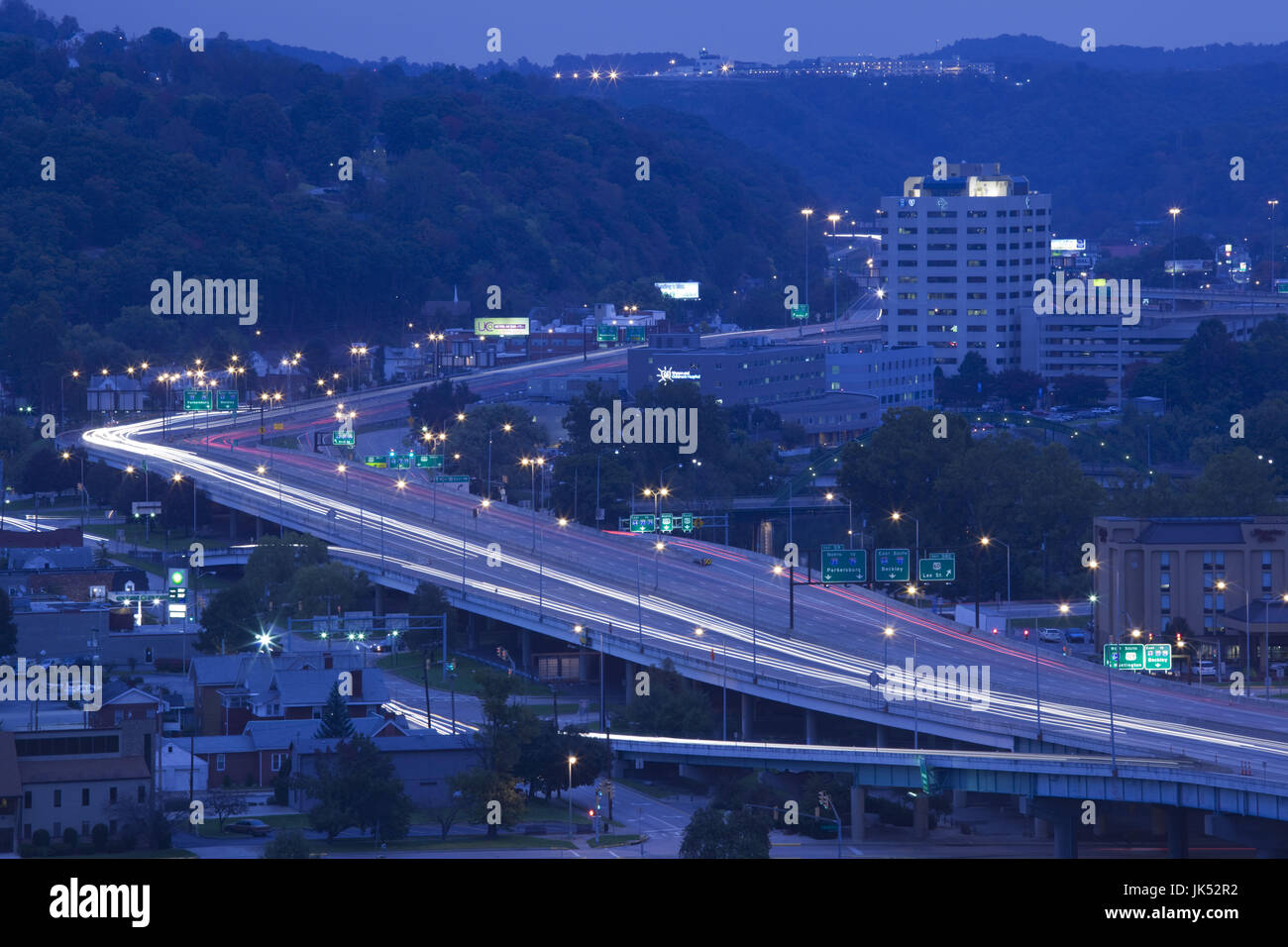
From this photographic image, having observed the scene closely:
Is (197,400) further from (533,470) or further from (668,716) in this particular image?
(668,716)

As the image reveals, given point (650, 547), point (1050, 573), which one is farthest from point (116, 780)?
point (1050, 573)

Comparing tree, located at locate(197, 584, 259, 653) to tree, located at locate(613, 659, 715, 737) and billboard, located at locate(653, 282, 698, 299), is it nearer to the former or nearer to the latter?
tree, located at locate(613, 659, 715, 737)

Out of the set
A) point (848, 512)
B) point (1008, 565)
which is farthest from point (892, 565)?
point (848, 512)

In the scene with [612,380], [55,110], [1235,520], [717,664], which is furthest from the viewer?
[55,110]

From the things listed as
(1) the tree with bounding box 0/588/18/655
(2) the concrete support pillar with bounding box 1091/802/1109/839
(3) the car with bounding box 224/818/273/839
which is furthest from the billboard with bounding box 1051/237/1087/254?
(3) the car with bounding box 224/818/273/839

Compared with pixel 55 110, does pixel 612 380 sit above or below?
below

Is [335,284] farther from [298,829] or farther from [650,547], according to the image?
[298,829]
